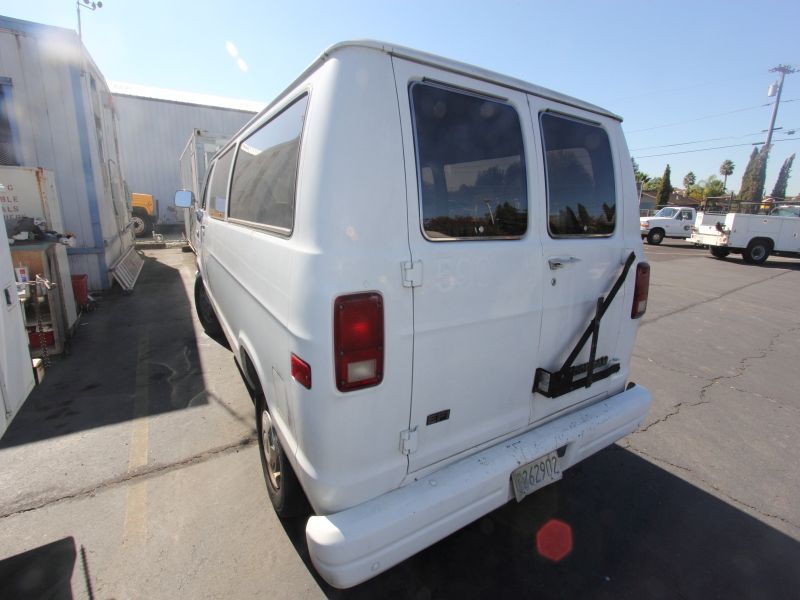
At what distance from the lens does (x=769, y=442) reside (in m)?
3.33

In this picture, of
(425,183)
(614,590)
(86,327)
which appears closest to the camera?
(425,183)

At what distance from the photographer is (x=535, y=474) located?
2.05 meters

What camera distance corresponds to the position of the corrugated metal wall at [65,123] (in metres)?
6.13

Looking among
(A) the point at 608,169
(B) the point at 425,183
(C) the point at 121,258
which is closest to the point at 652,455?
(A) the point at 608,169

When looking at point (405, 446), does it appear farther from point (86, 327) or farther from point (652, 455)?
point (86, 327)

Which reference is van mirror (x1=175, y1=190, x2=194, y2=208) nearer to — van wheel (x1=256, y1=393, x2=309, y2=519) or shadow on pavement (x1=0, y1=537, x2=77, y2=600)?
van wheel (x1=256, y1=393, x2=309, y2=519)

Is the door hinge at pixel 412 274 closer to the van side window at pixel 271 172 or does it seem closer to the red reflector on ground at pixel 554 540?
the van side window at pixel 271 172

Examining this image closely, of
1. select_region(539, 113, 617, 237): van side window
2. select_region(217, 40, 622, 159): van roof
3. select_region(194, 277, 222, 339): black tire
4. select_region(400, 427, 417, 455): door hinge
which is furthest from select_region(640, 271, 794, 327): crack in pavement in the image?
select_region(194, 277, 222, 339): black tire

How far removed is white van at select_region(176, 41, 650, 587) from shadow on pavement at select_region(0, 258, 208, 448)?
2005 mm

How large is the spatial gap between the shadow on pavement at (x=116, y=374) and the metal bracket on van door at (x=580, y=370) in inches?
121

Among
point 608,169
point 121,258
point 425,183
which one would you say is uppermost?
point 608,169

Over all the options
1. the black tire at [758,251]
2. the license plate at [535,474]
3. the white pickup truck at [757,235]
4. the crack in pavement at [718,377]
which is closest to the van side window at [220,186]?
the license plate at [535,474]

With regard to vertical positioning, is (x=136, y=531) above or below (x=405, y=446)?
below

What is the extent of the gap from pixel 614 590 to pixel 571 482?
2.74ft
